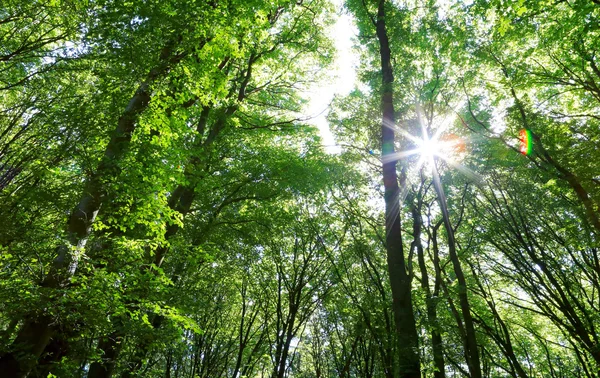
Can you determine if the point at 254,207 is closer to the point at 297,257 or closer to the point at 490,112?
the point at 297,257

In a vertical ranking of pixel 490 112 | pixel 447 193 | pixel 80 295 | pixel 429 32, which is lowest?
pixel 80 295

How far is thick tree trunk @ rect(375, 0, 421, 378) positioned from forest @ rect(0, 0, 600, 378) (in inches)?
1.6

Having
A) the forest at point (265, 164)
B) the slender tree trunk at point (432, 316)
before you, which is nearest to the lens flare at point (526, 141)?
the forest at point (265, 164)

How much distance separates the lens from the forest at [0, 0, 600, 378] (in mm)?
4867

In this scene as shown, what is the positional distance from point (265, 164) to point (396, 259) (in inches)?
233

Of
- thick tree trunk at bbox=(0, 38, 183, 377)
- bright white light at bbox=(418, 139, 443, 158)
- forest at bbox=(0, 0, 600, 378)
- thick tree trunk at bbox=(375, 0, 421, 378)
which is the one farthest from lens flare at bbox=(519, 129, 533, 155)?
thick tree trunk at bbox=(0, 38, 183, 377)

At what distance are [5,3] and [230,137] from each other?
18.8 ft

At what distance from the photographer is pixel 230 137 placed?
10430mm

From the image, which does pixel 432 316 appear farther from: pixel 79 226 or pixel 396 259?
pixel 79 226

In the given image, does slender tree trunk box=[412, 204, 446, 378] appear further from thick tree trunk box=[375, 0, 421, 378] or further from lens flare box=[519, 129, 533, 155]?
lens flare box=[519, 129, 533, 155]

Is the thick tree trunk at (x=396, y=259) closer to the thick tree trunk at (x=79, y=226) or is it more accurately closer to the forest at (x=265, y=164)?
the forest at (x=265, y=164)

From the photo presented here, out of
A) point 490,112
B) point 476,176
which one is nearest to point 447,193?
point 476,176

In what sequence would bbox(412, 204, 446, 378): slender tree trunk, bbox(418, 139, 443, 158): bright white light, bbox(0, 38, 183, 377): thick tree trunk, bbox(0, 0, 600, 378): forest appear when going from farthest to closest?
bbox(418, 139, 443, 158): bright white light, bbox(412, 204, 446, 378): slender tree trunk, bbox(0, 0, 600, 378): forest, bbox(0, 38, 183, 377): thick tree trunk

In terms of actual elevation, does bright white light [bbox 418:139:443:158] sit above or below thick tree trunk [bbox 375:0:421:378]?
above
